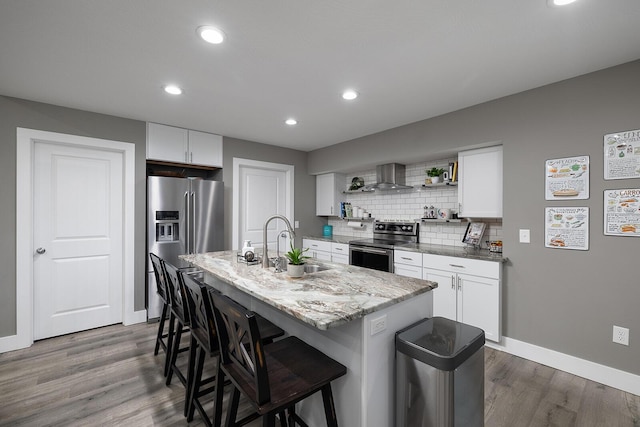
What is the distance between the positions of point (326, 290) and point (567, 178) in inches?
93.2

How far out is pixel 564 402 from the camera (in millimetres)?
2051

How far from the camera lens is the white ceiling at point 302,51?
1644 mm

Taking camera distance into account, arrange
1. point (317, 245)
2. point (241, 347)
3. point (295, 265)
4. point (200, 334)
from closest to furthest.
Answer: point (241, 347) → point (200, 334) → point (295, 265) → point (317, 245)

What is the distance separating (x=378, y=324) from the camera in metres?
1.46

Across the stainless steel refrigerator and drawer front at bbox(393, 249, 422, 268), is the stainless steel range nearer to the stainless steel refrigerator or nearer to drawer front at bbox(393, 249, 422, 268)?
drawer front at bbox(393, 249, 422, 268)

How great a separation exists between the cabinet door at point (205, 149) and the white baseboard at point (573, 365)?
4112 mm

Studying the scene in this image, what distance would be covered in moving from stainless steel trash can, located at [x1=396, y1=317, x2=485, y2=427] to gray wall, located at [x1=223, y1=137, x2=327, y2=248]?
3.41m

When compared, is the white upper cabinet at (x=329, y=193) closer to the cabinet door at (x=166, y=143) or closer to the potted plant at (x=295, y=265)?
the cabinet door at (x=166, y=143)

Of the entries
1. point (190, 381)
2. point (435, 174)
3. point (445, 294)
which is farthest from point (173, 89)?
point (445, 294)

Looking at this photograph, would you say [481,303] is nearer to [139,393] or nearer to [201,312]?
[201,312]

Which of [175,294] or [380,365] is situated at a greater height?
[175,294]

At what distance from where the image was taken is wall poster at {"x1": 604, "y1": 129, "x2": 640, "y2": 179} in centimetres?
215

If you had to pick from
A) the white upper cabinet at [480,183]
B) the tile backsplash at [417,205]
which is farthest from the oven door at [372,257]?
the white upper cabinet at [480,183]

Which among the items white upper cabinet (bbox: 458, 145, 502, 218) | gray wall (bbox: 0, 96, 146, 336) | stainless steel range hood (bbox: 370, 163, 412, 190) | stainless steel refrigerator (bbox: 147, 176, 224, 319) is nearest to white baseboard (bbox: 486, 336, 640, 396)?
white upper cabinet (bbox: 458, 145, 502, 218)
